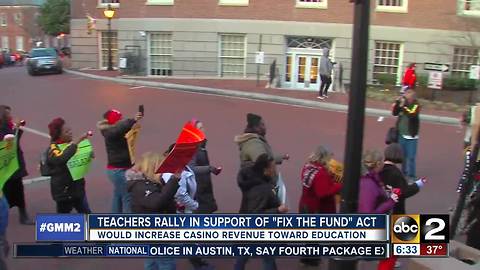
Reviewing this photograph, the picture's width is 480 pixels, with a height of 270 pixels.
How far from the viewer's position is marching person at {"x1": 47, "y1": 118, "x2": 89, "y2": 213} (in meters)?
6.14

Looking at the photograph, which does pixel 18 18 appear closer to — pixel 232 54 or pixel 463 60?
pixel 232 54

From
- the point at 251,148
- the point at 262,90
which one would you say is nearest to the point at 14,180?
the point at 251,148

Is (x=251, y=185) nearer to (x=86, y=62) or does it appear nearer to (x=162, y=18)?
(x=162, y=18)

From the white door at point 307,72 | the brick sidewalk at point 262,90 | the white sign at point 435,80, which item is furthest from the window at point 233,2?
the white sign at point 435,80

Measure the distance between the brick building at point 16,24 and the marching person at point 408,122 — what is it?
2888 inches

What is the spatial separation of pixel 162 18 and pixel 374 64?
12.2m

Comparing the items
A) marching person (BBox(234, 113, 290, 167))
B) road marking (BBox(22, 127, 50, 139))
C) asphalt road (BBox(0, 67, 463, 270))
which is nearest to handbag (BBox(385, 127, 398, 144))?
asphalt road (BBox(0, 67, 463, 270))

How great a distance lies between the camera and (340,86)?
912 inches

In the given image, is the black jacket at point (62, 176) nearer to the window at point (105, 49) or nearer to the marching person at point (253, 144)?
the marching person at point (253, 144)

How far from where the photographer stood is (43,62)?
95.9 ft

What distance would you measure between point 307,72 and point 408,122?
17.5m

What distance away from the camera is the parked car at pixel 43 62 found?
29.1m

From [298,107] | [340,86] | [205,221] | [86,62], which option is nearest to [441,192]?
[205,221]

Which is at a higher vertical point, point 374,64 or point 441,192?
point 374,64
